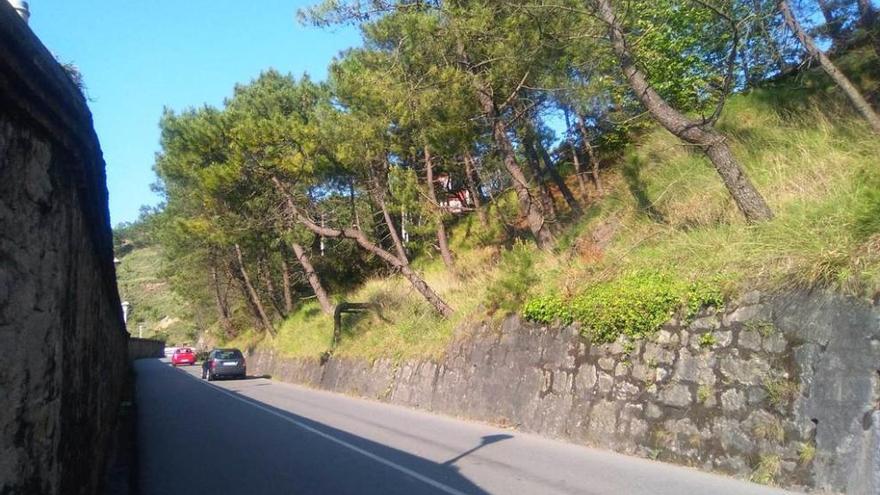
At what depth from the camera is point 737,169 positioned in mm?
11195

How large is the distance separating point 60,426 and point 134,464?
252 inches

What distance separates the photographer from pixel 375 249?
72.9 feet

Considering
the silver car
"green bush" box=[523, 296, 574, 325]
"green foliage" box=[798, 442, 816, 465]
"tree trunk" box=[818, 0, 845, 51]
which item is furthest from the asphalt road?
the silver car

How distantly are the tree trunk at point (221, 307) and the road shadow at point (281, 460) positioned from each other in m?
34.5

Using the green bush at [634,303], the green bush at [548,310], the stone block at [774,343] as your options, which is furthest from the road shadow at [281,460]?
the stone block at [774,343]

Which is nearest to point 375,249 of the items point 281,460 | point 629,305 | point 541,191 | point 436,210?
point 436,210

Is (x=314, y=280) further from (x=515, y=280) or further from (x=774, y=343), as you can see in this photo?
(x=774, y=343)

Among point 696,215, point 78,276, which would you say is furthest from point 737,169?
point 78,276

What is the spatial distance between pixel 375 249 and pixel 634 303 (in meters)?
12.2

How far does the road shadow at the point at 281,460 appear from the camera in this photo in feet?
27.9

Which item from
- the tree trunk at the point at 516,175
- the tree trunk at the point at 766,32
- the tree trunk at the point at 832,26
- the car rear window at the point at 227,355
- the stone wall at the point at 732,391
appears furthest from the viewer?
the car rear window at the point at 227,355

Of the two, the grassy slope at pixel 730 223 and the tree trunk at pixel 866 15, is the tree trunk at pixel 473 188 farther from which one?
the tree trunk at pixel 866 15

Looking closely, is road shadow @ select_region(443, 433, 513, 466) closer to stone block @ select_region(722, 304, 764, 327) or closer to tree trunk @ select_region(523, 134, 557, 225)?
stone block @ select_region(722, 304, 764, 327)

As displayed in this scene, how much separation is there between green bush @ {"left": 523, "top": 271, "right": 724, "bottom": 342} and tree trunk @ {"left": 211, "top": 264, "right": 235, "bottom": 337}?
39.8 m
